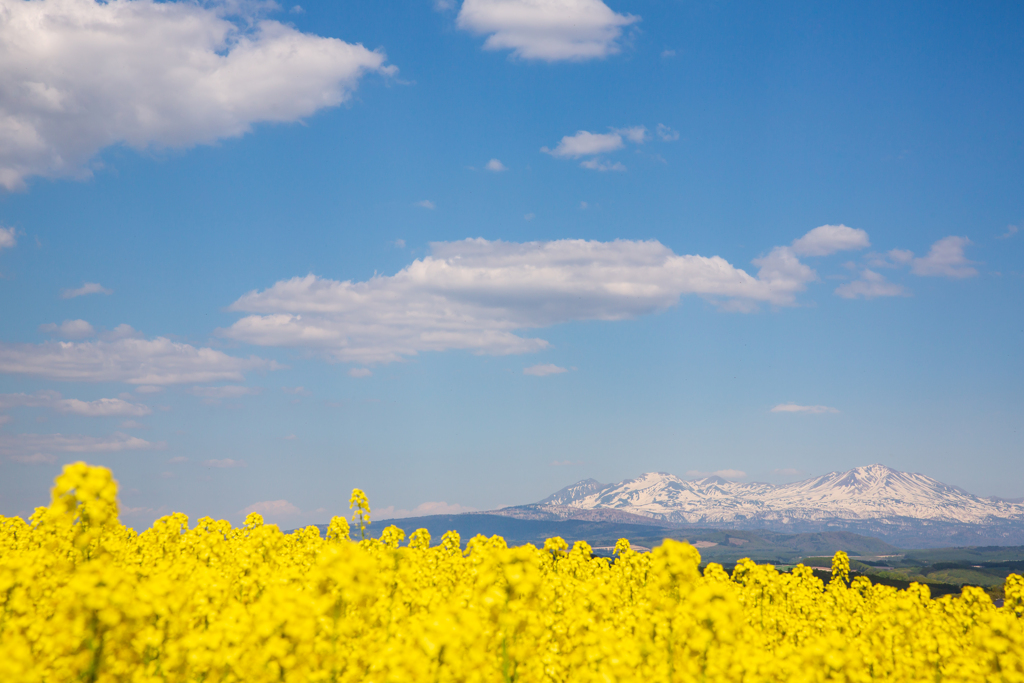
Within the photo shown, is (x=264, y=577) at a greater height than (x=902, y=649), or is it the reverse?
(x=264, y=577)

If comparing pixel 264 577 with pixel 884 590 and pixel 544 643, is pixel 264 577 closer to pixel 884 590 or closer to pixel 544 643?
pixel 544 643

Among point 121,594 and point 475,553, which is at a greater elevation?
point 121,594

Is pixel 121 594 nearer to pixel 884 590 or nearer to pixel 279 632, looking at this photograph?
pixel 279 632

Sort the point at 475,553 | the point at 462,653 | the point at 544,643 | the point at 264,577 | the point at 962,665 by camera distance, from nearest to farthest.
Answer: the point at 462,653, the point at 544,643, the point at 962,665, the point at 264,577, the point at 475,553

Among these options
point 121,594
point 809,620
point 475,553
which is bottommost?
point 809,620

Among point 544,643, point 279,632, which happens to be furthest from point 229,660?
point 544,643

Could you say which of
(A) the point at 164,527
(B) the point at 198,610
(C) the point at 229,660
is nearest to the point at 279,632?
(C) the point at 229,660

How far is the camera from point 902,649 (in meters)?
18.7

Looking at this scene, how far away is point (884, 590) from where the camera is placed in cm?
3412

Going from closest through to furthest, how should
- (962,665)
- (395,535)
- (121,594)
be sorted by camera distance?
(121,594) → (962,665) → (395,535)

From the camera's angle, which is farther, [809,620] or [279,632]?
[809,620]

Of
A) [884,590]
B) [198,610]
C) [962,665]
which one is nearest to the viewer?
[198,610]

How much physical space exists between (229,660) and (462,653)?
3.39 m

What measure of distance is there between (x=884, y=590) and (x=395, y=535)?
2407 centimetres
